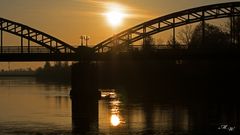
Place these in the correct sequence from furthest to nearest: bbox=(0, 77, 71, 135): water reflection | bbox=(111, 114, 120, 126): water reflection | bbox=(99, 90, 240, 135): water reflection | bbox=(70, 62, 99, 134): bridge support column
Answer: bbox=(70, 62, 99, 134): bridge support column → bbox=(111, 114, 120, 126): water reflection → bbox=(0, 77, 71, 135): water reflection → bbox=(99, 90, 240, 135): water reflection

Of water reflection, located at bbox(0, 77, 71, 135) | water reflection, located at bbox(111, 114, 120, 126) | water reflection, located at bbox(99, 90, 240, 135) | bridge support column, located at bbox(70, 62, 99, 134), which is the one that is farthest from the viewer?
bridge support column, located at bbox(70, 62, 99, 134)

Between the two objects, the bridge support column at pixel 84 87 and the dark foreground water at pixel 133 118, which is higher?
the bridge support column at pixel 84 87

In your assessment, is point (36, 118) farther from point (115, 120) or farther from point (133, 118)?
point (133, 118)

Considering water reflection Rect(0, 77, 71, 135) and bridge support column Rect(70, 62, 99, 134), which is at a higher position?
bridge support column Rect(70, 62, 99, 134)

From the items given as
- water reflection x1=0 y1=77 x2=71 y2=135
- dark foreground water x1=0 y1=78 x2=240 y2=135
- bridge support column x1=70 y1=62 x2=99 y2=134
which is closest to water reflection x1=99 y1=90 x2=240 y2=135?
dark foreground water x1=0 y1=78 x2=240 y2=135

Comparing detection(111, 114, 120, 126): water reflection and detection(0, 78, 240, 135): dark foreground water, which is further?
detection(111, 114, 120, 126): water reflection

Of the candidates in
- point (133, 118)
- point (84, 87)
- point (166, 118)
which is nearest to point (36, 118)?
point (133, 118)

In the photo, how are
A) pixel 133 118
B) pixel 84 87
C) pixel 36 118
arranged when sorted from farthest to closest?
pixel 84 87
pixel 36 118
pixel 133 118

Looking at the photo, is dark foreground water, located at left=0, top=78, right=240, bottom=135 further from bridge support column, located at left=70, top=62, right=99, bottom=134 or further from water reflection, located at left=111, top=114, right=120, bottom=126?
bridge support column, located at left=70, top=62, right=99, bottom=134

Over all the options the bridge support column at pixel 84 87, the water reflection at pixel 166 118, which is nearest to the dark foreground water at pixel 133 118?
the water reflection at pixel 166 118

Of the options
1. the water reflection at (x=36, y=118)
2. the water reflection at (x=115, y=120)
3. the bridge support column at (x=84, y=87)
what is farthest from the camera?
the bridge support column at (x=84, y=87)

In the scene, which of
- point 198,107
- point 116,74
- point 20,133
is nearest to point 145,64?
point 116,74

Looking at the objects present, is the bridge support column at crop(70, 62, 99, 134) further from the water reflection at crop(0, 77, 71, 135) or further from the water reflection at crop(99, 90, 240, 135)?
the water reflection at crop(99, 90, 240, 135)

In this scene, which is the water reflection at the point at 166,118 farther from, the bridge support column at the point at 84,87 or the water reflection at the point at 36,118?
the water reflection at the point at 36,118
